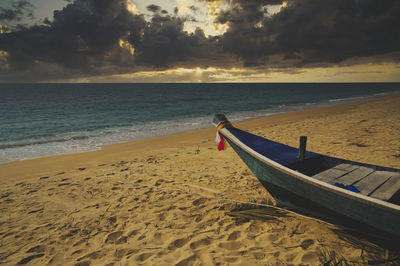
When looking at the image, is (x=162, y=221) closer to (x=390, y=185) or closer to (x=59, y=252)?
(x=59, y=252)

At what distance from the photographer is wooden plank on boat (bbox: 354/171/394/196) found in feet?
10.6

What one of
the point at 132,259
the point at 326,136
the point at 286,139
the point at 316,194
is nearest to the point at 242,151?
the point at 316,194

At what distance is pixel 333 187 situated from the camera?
113 inches

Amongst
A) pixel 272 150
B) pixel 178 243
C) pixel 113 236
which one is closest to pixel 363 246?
pixel 272 150

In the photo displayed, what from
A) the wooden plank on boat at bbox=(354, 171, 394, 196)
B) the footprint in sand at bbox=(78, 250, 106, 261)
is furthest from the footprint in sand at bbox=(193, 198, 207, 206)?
the wooden plank on boat at bbox=(354, 171, 394, 196)

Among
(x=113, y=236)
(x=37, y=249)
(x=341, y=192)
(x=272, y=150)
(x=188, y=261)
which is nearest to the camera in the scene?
(x=341, y=192)

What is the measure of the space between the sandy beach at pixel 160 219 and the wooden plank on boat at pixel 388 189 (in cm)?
86

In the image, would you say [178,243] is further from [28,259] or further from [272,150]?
[272,150]

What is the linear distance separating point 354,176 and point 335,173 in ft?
0.94

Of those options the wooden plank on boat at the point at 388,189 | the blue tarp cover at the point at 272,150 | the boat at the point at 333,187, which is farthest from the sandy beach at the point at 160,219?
the blue tarp cover at the point at 272,150

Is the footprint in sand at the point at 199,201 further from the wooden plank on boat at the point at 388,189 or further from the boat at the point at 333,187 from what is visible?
the wooden plank on boat at the point at 388,189

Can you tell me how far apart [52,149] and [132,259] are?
33.7ft

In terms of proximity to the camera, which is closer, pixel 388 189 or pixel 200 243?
pixel 388 189

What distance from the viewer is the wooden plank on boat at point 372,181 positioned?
3.23 metres
